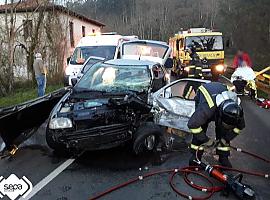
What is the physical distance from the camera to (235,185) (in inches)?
166

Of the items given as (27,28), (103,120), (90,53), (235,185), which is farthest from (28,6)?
(235,185)

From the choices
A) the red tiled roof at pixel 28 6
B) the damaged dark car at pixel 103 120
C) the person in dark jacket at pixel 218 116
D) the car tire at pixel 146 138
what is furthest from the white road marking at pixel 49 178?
the red tiled roof at pixel 28 6

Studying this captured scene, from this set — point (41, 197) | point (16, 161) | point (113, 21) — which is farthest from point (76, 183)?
point (113, 21)

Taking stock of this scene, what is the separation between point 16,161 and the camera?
570cm

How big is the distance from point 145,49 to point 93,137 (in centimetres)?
801

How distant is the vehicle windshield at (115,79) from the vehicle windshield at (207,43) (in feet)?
37.9

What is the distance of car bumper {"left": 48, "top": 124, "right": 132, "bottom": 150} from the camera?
17.5ft

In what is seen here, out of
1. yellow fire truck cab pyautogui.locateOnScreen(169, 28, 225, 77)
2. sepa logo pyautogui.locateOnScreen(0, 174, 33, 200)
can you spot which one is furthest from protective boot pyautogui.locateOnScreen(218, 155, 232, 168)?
yellow fire truck cab pyautogui.locateOnScreen(169, 28, 225, 77)

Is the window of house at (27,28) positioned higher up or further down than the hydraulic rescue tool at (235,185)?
higher up

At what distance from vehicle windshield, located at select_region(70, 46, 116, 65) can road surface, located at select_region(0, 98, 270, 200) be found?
25.5 ft

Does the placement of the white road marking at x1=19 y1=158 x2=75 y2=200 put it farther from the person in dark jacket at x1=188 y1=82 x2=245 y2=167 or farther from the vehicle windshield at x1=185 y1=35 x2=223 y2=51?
the vehicle windshield at x1=185 y1=35 x2=223 y2=51

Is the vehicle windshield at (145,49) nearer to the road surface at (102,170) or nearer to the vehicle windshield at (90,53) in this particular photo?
the vehicle windshield at (90,53)

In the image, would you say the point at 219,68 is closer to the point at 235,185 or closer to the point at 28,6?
the point at 28,6

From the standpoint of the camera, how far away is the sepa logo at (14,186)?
4414 millimetres
